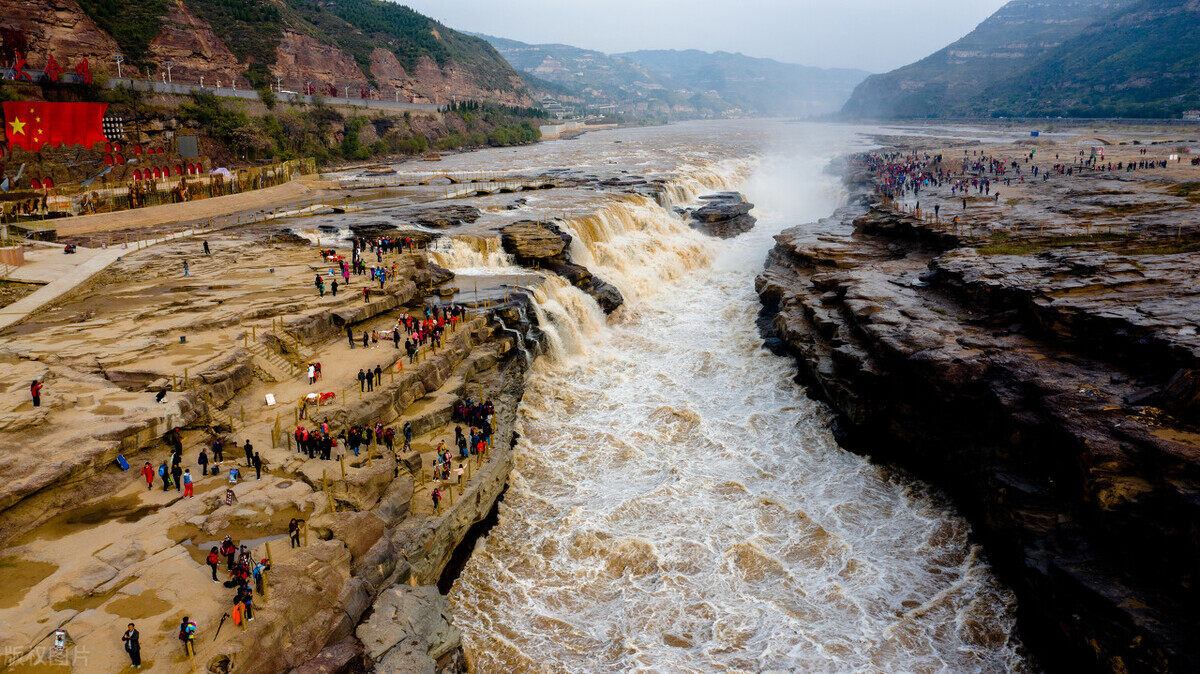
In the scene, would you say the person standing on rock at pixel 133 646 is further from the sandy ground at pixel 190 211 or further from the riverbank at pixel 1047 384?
the sandy ground at pixel 190 211

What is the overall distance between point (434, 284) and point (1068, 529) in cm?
2450

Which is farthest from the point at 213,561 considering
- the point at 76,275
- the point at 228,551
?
the point at 76,275

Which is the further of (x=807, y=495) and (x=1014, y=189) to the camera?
(x=1014, y=189)

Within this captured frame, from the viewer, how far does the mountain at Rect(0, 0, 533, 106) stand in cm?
5669

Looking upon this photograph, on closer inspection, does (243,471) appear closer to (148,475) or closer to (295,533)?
(148,475)

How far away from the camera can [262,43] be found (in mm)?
84875

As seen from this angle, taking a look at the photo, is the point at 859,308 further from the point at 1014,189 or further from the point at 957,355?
the point at 1014,189

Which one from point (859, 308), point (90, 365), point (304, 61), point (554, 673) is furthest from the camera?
point (304, 61)

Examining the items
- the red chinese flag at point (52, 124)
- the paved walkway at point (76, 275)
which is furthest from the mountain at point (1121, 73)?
the red chinese flag at point (52, 124)

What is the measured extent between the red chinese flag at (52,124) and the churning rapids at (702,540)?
39.3 metres

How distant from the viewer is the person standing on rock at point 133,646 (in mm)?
10211

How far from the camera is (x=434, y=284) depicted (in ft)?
97.7

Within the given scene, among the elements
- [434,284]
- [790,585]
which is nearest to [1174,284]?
[790,585]

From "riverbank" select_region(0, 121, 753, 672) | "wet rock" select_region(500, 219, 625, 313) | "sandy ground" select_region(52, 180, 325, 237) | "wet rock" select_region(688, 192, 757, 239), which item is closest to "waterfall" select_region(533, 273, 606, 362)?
"riverbank" select_region(0, 121, 753, 672)
